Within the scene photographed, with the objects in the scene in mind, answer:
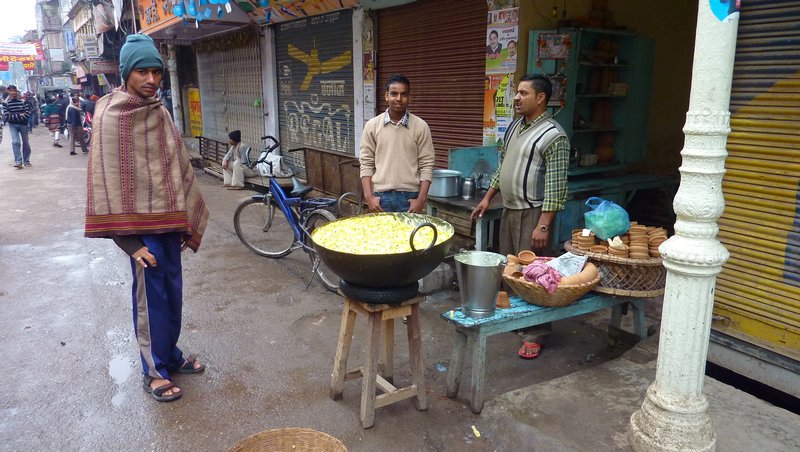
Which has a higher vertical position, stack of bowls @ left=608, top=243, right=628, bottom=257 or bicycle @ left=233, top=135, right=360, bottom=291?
stack of bowls @ left=608, top=243, right=628, bottom=257

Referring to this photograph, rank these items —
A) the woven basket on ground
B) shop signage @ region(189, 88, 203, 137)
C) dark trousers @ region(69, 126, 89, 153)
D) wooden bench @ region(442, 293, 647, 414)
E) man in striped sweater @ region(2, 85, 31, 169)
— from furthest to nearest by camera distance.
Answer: dark trousers @ region(69, 126, 89, 153) → shop signage @ region(189, 88, 203, 137) → man in striped sweater @ region(2, 85, 31, 169) → the woven basket on ground → wooden bench @ region(442, 293, 647, 414)

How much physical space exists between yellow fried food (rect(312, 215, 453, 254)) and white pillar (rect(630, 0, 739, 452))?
1245 millimetres

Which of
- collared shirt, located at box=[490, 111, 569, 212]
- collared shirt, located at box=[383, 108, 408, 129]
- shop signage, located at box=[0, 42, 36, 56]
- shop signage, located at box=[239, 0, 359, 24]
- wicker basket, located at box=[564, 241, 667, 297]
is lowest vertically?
wicker basket, located at box=[564, 241, 667, 297]

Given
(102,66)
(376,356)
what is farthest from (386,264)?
(102,66)

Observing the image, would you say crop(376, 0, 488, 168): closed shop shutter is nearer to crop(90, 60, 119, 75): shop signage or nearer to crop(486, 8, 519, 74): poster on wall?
crop(486, 8, 519, 74): poster on wall

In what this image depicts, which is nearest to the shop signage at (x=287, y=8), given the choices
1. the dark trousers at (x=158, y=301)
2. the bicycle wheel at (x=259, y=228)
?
the bicycle wheel at (x=259, y=228)

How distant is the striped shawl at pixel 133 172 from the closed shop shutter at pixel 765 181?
3.72m

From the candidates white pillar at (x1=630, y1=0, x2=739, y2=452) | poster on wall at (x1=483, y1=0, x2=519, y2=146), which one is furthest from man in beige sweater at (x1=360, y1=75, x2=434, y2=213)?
white pillar at (x1=630, y1=0, x2=739, y2=452)

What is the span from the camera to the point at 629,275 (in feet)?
11.4

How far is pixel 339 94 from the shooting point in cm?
940

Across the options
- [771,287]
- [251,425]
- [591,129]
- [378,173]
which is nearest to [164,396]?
[251,425]

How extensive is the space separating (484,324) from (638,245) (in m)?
1.22

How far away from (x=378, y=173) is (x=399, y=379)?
180cm

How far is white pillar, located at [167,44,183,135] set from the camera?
17.6 metres
